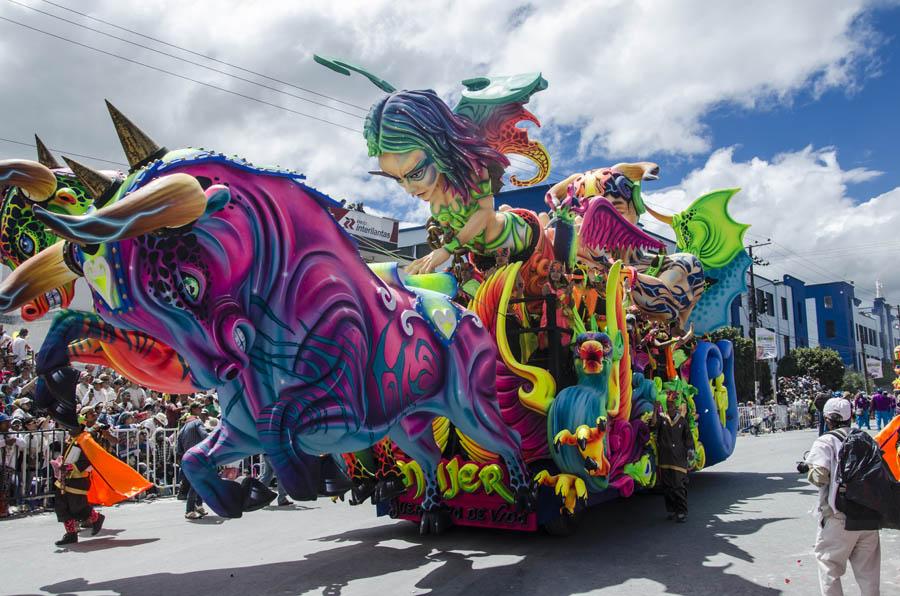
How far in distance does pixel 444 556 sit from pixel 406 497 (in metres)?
0.89

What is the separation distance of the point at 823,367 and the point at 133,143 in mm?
39936

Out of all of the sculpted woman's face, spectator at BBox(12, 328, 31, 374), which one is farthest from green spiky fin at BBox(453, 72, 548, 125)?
spectator at BBox(12, 328, 31, 374)

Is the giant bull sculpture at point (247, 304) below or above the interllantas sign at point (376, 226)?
below

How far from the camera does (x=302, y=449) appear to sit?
182 inches

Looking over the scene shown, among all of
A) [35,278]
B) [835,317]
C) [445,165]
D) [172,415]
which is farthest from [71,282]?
[835,317]

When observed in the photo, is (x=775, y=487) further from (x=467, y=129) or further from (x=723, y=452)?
(x=467, y=129)

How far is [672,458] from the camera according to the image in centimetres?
768

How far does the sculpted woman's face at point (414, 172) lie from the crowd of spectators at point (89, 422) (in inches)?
187

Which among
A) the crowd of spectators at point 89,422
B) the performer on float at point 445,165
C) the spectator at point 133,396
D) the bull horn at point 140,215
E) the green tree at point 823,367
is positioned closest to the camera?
the bull horn at point 140,215

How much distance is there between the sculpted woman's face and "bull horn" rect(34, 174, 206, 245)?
6.59ft

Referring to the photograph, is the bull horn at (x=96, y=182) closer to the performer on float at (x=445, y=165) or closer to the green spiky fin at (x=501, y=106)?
the performer on float at (x=445, y=165)

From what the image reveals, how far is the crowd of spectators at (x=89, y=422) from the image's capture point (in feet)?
30.9

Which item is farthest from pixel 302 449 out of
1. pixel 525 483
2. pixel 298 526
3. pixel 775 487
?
pixel 775 487

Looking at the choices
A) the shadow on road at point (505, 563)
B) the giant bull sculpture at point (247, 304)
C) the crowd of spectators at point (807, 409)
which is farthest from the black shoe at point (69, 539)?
the crowd of spectators at point (807, 409)
